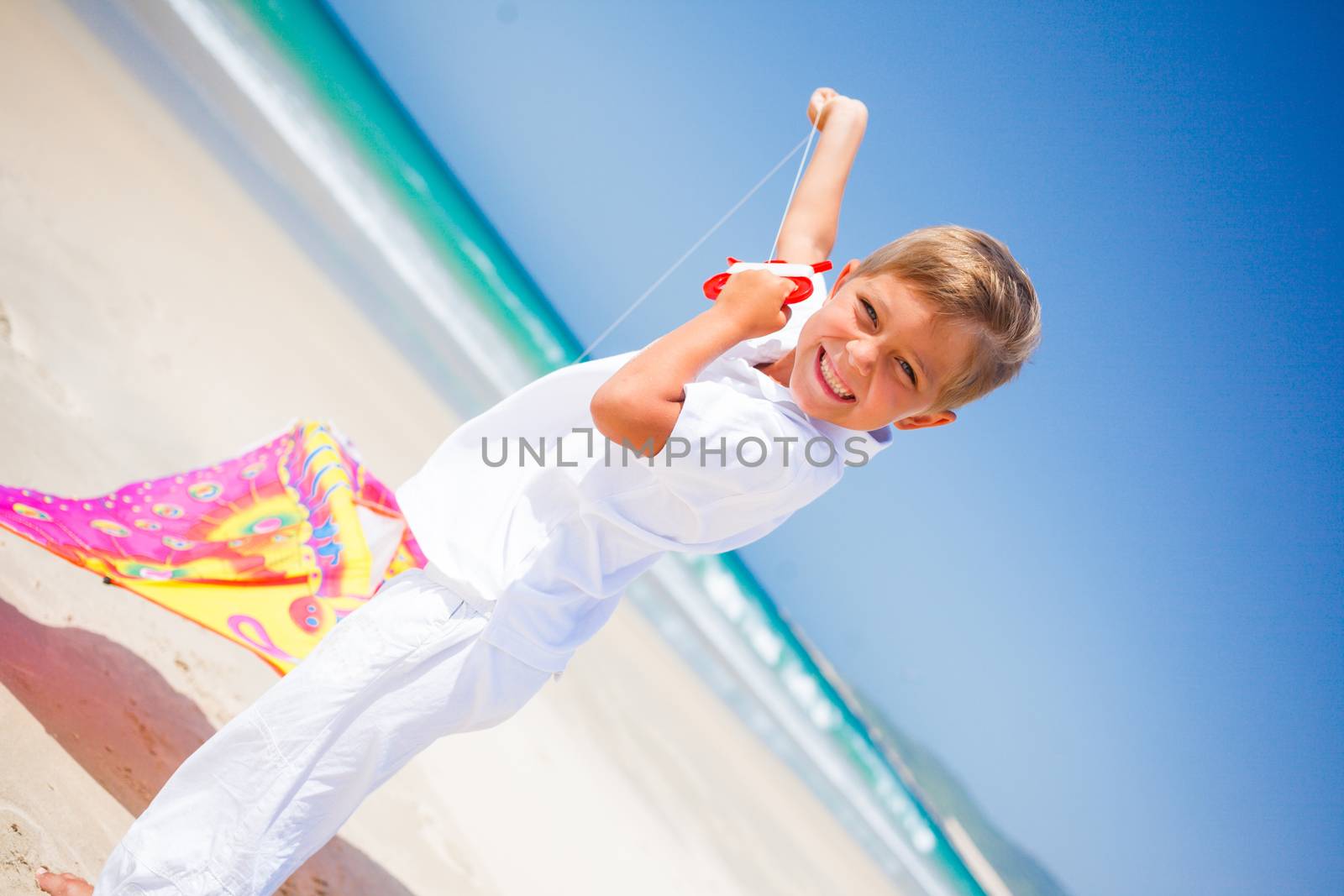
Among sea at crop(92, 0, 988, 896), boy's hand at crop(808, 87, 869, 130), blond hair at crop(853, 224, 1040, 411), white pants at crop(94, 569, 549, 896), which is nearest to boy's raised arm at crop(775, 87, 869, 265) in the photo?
boy's hand at crop(808, 87, 869, 130)

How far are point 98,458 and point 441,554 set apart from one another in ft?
4.17

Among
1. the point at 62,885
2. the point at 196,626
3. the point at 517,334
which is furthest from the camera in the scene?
the point at 517,334

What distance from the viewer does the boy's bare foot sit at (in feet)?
4.20

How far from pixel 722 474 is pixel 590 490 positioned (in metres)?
0.19

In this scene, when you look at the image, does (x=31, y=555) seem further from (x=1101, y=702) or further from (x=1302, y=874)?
(x=1302, y=874)

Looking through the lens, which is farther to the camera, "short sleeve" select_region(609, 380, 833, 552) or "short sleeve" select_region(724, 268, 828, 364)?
"short sleeve" select_region(724, 268, 828, 364)

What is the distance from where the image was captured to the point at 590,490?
3.80 feet

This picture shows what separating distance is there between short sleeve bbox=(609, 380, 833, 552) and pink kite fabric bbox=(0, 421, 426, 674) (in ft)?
2.26

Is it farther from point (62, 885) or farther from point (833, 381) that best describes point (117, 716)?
point (833, 381)

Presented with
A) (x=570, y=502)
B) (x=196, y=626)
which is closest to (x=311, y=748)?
(x=570, y=502)

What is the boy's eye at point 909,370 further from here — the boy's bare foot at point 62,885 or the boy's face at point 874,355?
the boy's bare foot at point 62,885

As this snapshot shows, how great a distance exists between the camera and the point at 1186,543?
2.97 m

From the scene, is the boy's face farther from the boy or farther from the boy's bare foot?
the boy's bare foot

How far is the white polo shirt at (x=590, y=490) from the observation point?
1053 mm
